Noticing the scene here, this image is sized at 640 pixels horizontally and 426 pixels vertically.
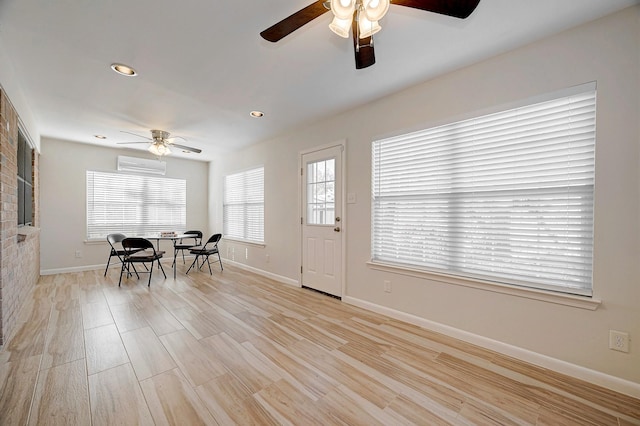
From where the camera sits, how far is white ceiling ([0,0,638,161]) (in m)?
1.72

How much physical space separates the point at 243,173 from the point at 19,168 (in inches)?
120

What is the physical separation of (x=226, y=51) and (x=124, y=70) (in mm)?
1073

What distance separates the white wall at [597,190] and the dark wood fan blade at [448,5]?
1.21 m

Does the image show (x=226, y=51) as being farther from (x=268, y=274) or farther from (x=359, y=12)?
(x=268, y=274)

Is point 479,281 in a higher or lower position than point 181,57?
lower

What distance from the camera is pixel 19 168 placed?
3094 mm

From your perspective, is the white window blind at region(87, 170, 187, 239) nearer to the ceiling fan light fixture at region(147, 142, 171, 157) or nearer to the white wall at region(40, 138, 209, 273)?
the white wall at region(40, 138, 209, 273)

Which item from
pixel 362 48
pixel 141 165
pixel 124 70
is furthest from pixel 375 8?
pixel 141 165

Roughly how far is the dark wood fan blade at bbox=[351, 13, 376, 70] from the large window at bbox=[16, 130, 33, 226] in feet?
12.7

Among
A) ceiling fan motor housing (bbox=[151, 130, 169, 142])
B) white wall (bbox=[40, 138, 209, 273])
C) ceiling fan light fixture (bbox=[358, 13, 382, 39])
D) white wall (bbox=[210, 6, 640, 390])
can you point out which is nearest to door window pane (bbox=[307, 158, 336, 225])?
white wall (bbox=[210, 6, 640, 390])

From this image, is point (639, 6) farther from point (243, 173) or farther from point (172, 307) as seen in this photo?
point (243, 173)

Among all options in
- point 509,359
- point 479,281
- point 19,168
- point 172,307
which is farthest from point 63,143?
point 509,359

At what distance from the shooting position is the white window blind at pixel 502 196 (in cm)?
188

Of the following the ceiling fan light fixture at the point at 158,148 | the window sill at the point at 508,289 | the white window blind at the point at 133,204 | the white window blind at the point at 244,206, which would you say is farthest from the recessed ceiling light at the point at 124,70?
the white window blind at the point at 133,204
